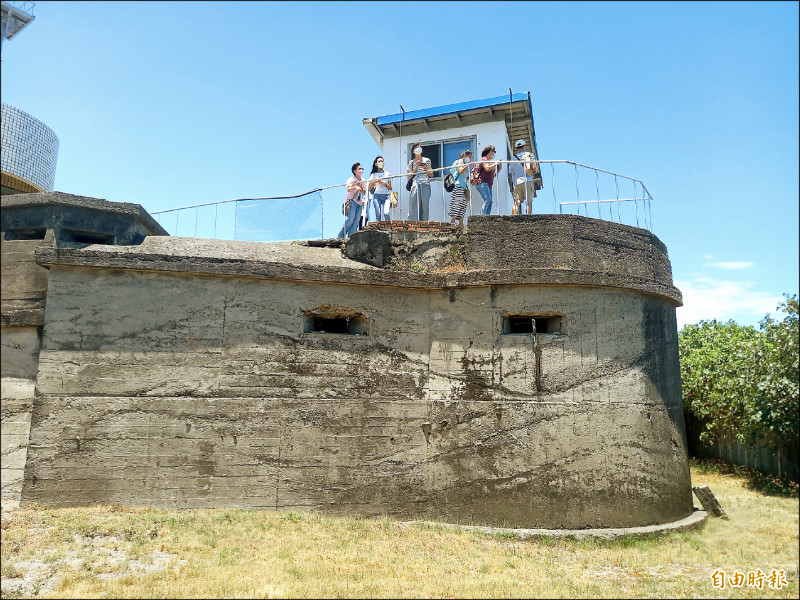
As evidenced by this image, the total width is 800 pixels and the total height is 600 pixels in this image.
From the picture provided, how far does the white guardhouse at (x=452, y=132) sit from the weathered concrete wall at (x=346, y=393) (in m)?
4.12

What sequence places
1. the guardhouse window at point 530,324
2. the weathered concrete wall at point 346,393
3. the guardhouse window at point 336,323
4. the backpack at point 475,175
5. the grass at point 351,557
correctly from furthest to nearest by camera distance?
1. the backpack at point 475,175
2. the guardhouse window at point 530,324
3. the guardhouse window at point 336,323
4. the weathered concrete wall at point 346,393
5. the grass at point 351,557

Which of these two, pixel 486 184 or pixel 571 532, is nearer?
pixel 571 532

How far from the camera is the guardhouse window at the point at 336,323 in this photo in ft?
27.5

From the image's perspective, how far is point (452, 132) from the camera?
13.0 metres

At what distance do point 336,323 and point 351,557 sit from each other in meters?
3.44

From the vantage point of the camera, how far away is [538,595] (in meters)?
5.59

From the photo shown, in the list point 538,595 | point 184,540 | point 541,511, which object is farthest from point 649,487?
point 184,540

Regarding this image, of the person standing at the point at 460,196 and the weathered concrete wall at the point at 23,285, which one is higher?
the person standing at the point at 460,196

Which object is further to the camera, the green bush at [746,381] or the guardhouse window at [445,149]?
the guardhouse window at [445,149]

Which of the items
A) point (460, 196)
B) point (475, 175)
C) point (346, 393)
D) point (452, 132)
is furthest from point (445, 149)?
point (346, 393)

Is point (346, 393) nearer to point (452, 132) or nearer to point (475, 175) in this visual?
point (475, 175)

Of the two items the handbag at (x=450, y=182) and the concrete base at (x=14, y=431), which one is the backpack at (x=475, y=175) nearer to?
the handbag at (x=450, y=182)

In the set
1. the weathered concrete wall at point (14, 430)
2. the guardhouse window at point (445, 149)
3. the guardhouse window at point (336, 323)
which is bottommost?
the weathered concrete wall at point (14, 430)

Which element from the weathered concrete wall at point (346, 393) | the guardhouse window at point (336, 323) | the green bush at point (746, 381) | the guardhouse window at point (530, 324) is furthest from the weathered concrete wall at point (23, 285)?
the green bush at point (746, 381)
